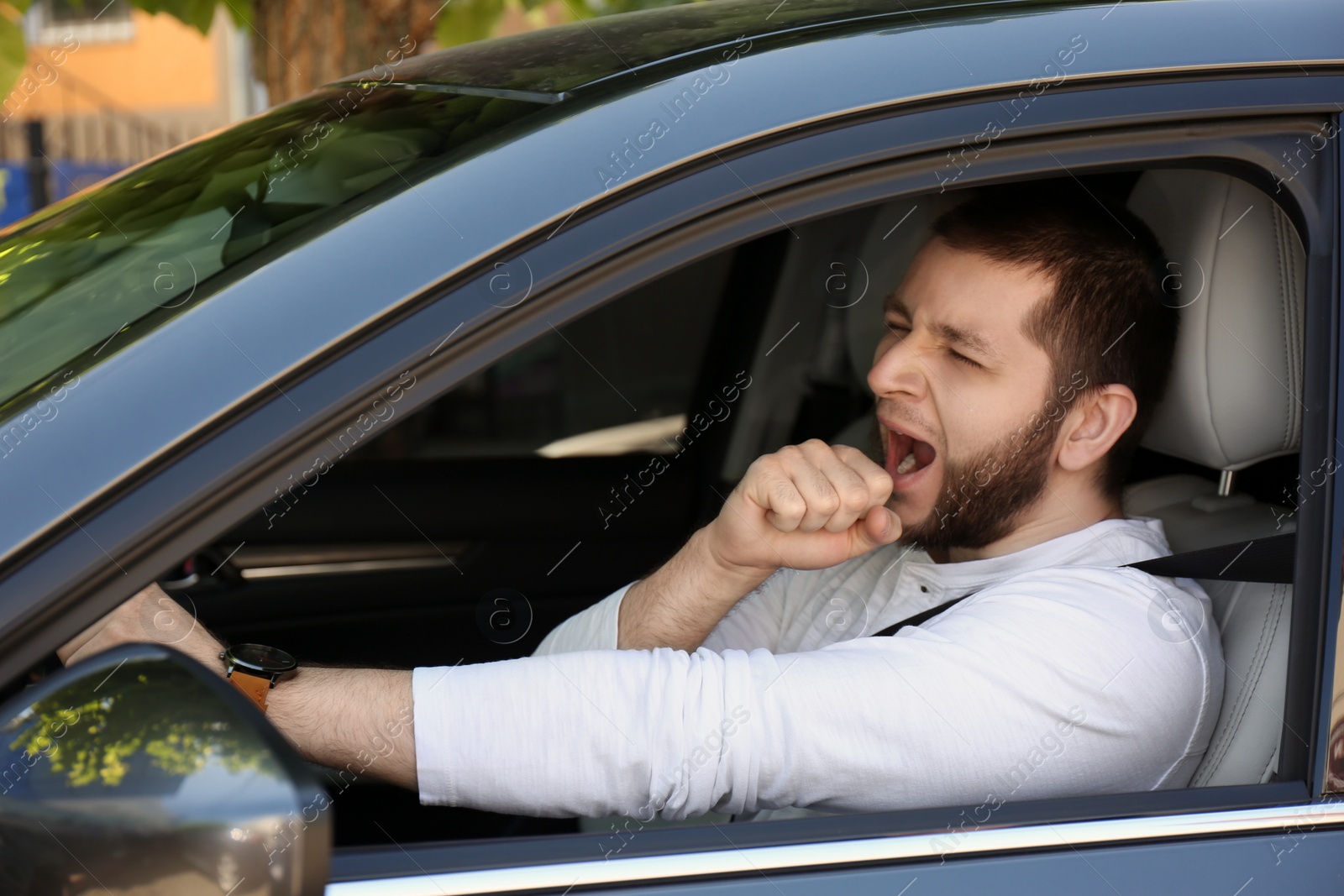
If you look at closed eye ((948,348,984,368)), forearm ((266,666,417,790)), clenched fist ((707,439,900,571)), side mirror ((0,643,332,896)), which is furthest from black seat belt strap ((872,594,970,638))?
side mirror ((0,643,332,896))

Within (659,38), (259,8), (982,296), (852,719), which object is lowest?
(852,719)

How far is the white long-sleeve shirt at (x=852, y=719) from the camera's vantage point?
127cm

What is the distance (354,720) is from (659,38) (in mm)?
822

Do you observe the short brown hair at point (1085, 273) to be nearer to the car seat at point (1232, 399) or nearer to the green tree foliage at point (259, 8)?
the car seat at point (1232, 399)

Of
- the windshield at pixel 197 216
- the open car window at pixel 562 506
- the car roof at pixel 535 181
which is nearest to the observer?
the car roof at pixel 535 181

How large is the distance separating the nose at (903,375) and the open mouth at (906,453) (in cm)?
6

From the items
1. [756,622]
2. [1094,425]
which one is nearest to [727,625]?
[756,622]

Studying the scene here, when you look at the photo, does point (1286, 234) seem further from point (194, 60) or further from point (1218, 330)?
point (194, 60)

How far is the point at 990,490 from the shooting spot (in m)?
1.72

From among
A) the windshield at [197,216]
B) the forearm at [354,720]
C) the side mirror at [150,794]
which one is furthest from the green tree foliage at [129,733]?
the forearm at [354,720]

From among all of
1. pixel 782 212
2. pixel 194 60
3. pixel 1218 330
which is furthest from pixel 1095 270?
pixel 194 60

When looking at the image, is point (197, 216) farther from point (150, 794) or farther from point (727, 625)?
point (727, 625)

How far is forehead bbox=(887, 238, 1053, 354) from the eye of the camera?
1.69 m

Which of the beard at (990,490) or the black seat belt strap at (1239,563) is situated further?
the beard at (990,490)
